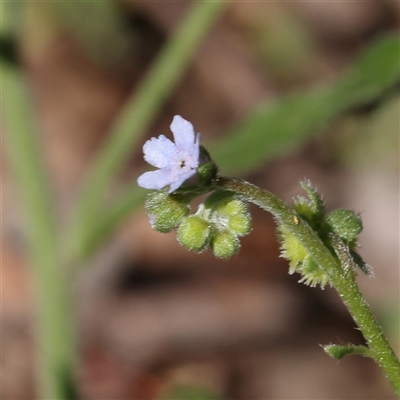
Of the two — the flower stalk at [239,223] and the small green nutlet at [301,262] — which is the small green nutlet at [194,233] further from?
the small green nutlet at [301,262]

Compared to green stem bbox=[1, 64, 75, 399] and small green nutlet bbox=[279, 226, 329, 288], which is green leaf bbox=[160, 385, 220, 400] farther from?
small green nutlet bbox=[279, 226, 329, 288]

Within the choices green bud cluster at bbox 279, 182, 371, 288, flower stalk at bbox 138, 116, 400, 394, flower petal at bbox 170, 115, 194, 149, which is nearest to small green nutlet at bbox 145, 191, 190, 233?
flower stalk at bbox 138, 116, 400, 394

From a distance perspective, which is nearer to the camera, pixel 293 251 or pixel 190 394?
pixel 293 251

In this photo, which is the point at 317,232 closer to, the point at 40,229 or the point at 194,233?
the point at 194,233

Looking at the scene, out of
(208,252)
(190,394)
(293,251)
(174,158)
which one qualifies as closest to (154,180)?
(174,158)

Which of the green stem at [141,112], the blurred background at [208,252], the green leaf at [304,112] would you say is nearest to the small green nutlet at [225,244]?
the green leaf at [304,112]

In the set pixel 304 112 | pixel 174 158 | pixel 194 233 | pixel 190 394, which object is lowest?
pixel 190 394

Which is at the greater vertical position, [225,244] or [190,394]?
[225,244]

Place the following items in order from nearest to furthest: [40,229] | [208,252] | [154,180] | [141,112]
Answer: [154,180], [40,229], [141,112], [208,252]
